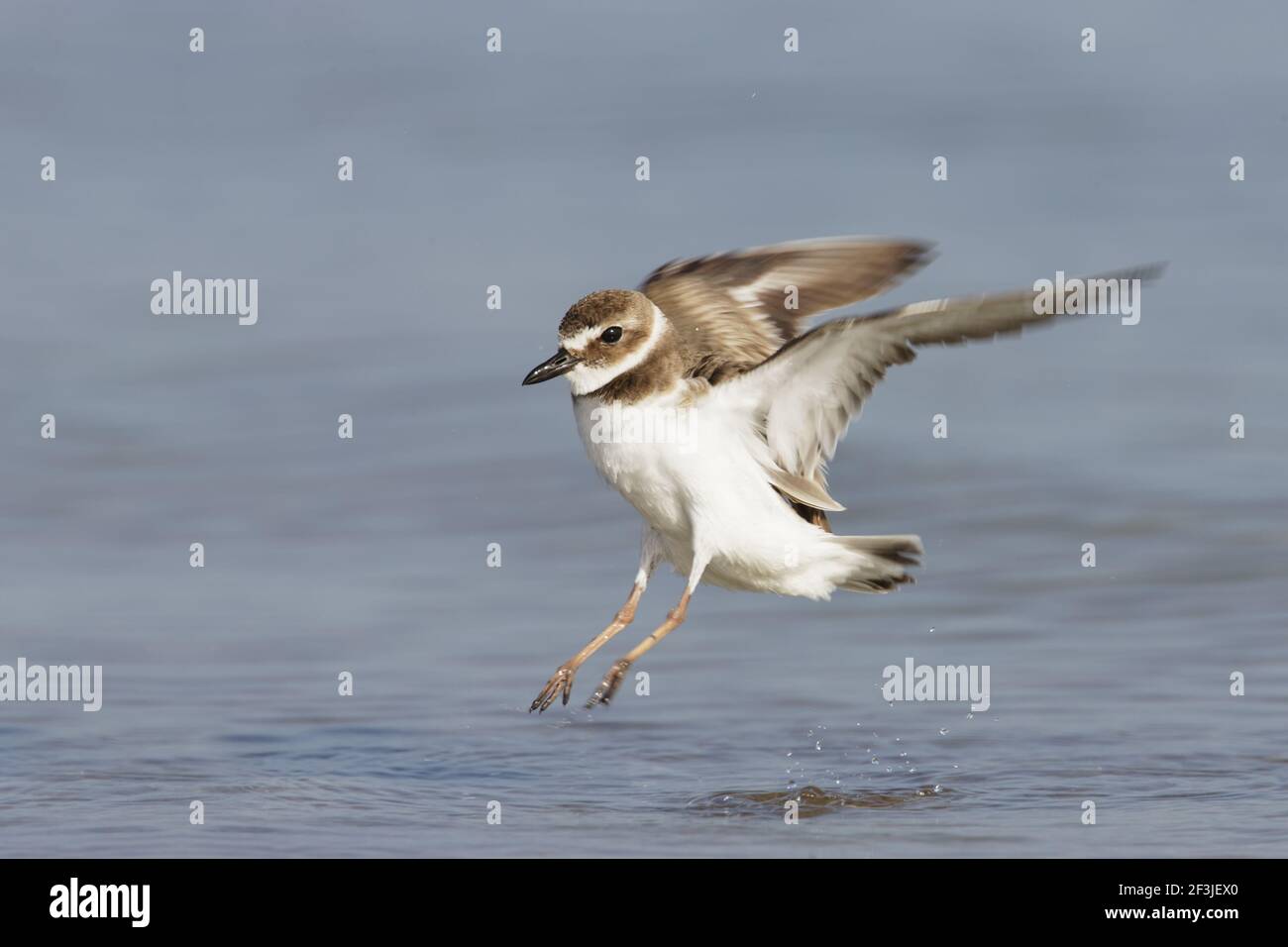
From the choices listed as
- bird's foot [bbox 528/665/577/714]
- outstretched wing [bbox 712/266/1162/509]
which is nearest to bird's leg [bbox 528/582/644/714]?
bird's foot [bbox 528/665/577/714]

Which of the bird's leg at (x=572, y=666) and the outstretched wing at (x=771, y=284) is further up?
the outstretched wing at (x=771, y=284)

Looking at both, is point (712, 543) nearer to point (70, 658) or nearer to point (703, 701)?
point (703, 701)

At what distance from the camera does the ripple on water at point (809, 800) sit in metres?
8.20

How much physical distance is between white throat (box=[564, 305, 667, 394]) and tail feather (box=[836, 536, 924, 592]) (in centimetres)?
102

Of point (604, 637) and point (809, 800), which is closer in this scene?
point (809, 800)

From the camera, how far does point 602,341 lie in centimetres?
814

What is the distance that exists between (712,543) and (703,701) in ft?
5.17

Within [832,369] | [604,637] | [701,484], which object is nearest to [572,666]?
[604,637]

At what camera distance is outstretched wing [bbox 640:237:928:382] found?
9.43 metres

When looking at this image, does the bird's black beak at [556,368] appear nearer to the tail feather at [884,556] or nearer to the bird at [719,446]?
the bird at [719,446]

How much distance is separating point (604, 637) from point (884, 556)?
1104 millimetres

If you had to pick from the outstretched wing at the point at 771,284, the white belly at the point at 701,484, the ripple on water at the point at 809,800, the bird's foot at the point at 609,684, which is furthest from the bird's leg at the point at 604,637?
the outstretched wing at the point at 771,284

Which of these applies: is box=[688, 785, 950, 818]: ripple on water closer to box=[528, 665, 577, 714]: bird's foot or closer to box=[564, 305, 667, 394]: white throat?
box=[528, 665, 577, 714]: bird's foot

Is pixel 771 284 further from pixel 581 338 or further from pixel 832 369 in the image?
pixel 832 369
